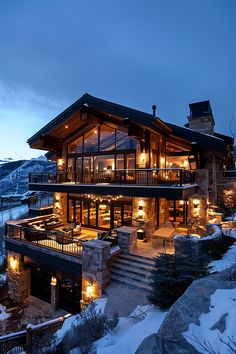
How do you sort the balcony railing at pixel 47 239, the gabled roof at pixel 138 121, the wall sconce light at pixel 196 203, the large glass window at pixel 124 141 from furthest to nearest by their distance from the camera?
the large glass window at pixel 124 141, the wall sconce light at pixel 196 203, the gabled roof at pixel 138 121, the balcony railing at pixel 47 239

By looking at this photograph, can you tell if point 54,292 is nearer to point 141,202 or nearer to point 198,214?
point 141,202

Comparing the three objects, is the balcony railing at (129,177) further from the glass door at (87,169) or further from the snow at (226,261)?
the snow at (226,261)

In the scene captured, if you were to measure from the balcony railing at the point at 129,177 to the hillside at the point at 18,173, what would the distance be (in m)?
44.6

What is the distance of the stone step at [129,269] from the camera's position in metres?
9.60

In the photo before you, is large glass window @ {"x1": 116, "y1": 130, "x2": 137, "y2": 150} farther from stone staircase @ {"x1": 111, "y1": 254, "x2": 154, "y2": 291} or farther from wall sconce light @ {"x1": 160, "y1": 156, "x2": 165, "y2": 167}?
stone staircase @ {"x1": 111, "y1": 254, "x2": 154, "y2": 291}

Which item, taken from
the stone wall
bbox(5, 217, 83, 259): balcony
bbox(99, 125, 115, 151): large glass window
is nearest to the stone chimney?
bbox(99, 125, 115, 151): large glass window

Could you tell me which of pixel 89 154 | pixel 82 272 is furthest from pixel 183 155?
pixel 82 272

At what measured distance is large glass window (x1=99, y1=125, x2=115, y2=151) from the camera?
623 inches

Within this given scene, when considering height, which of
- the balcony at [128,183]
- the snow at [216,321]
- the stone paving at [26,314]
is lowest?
the stone paving at [26,314]

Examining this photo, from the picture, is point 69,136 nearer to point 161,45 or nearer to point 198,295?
point 198,295

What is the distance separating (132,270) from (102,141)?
31.6 ft

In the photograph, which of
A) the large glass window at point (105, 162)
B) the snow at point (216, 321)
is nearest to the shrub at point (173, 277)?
the snow at point (216, 321)

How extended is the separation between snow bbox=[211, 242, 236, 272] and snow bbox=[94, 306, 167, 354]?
3036mm

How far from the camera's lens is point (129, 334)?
5438 millimetres
